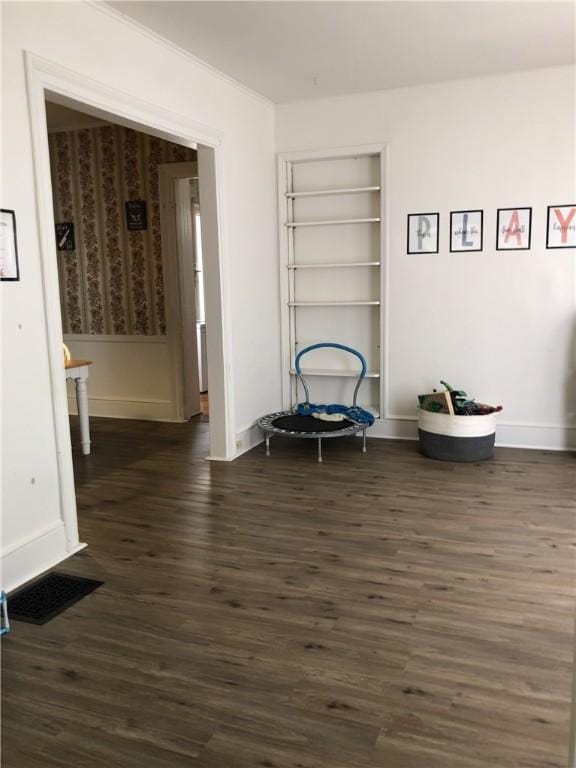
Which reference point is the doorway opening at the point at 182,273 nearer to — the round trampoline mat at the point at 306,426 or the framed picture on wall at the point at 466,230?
the round trampoline mat at the point at 306,426

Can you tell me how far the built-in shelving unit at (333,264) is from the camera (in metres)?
5.79

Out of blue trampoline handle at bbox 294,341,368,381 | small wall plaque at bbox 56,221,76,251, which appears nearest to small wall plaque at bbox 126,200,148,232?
small wall plaque at bbox 56,221,76,251

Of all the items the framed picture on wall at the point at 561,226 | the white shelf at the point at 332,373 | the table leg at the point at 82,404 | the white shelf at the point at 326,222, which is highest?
the white shelf at the point at 326,222

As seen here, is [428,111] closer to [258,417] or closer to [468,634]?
[258,417]

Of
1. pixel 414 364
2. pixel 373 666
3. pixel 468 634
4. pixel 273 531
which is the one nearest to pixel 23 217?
pixel 273 531

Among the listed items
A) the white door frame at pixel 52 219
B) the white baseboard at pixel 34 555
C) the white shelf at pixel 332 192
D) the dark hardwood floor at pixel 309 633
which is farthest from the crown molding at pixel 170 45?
the dark hardwood floor at pixel 309 633

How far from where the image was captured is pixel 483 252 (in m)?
5.43

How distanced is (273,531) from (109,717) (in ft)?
5.65

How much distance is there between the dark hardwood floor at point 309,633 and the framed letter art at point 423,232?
6.76 feet

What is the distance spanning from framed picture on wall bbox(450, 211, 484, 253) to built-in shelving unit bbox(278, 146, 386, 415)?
593mm

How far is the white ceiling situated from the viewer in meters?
3.79

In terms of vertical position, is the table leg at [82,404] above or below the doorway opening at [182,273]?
below

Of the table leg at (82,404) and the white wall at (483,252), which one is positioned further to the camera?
the table leg at (82,404)

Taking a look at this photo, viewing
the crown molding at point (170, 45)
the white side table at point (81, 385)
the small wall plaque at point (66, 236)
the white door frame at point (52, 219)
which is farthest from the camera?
the small wall plaque at point (66, 236)
